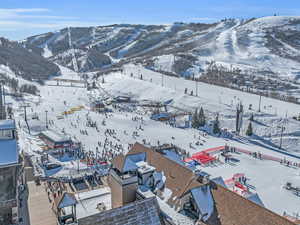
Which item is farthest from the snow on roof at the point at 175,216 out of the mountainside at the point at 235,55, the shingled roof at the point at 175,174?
the mountainside at the point at 235,55

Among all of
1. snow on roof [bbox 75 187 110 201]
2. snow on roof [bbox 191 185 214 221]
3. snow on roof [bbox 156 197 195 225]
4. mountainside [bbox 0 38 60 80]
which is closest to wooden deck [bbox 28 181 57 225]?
snow on roof [bbox 75 187 110 201]

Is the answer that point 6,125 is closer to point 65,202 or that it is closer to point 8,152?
point 8,152

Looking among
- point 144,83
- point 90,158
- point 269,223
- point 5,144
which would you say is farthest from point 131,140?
point 144,83

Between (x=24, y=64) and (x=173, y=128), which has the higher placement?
(x=24, y=64)

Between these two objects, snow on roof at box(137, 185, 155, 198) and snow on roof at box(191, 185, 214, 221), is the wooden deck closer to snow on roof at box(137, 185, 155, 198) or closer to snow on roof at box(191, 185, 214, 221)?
snow on roof at box(137, 185, 155, 198)

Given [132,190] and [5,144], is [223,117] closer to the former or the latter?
[132,190]

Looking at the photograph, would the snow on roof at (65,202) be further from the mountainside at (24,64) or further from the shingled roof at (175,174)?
the mountainside at (24,64)

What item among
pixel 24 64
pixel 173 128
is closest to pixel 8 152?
pixel 173 128
